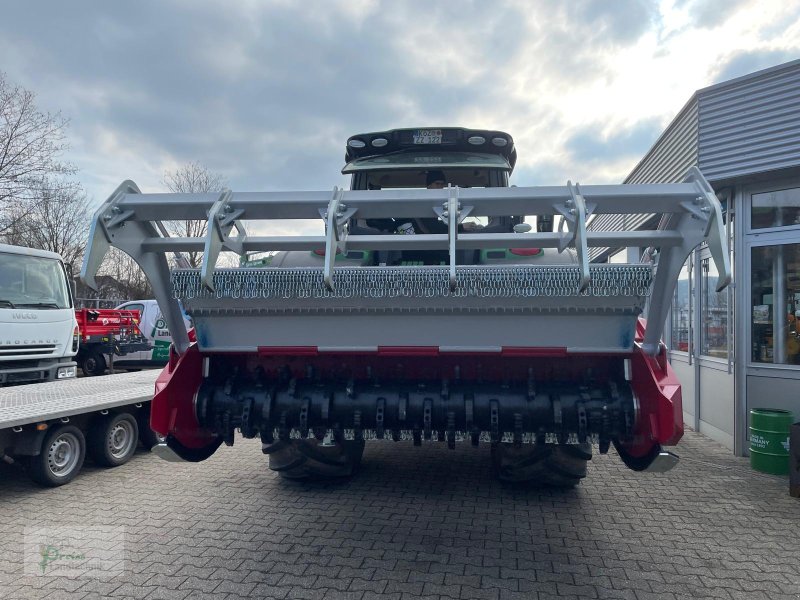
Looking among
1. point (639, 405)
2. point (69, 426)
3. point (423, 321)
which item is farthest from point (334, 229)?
point (69, 426)

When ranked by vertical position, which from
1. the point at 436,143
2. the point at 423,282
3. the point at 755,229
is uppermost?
the point at 436,143

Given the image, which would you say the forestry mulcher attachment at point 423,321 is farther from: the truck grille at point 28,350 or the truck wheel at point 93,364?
the truck wheel at point 93,364

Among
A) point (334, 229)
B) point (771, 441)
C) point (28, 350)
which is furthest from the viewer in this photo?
point (28, 350)

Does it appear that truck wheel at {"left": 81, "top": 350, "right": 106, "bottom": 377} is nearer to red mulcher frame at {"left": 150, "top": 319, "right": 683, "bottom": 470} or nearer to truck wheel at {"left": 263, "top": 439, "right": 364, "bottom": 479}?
truck wheel at {"left": 263, "top": 439, "right": 364, "bottom": 479}

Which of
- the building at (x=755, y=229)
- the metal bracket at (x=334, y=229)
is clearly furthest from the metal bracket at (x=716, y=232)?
the building at (x=755, y=229)

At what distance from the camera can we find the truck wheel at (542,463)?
4387 millimetres

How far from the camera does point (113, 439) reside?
5.82 meters

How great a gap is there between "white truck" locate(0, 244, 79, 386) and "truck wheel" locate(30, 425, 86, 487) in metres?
3.66

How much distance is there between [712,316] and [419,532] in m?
5.05

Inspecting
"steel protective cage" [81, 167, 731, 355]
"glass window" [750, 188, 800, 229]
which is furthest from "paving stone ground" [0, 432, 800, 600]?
"glass window" [750, 188, 800, 229]

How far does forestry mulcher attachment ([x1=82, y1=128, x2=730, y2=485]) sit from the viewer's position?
2617 millimetres

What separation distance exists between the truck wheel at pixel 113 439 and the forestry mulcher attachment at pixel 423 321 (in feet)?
8.88

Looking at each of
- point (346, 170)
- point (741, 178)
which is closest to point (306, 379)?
point (346, 170)

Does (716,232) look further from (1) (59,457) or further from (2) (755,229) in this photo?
(1) (59,457)
